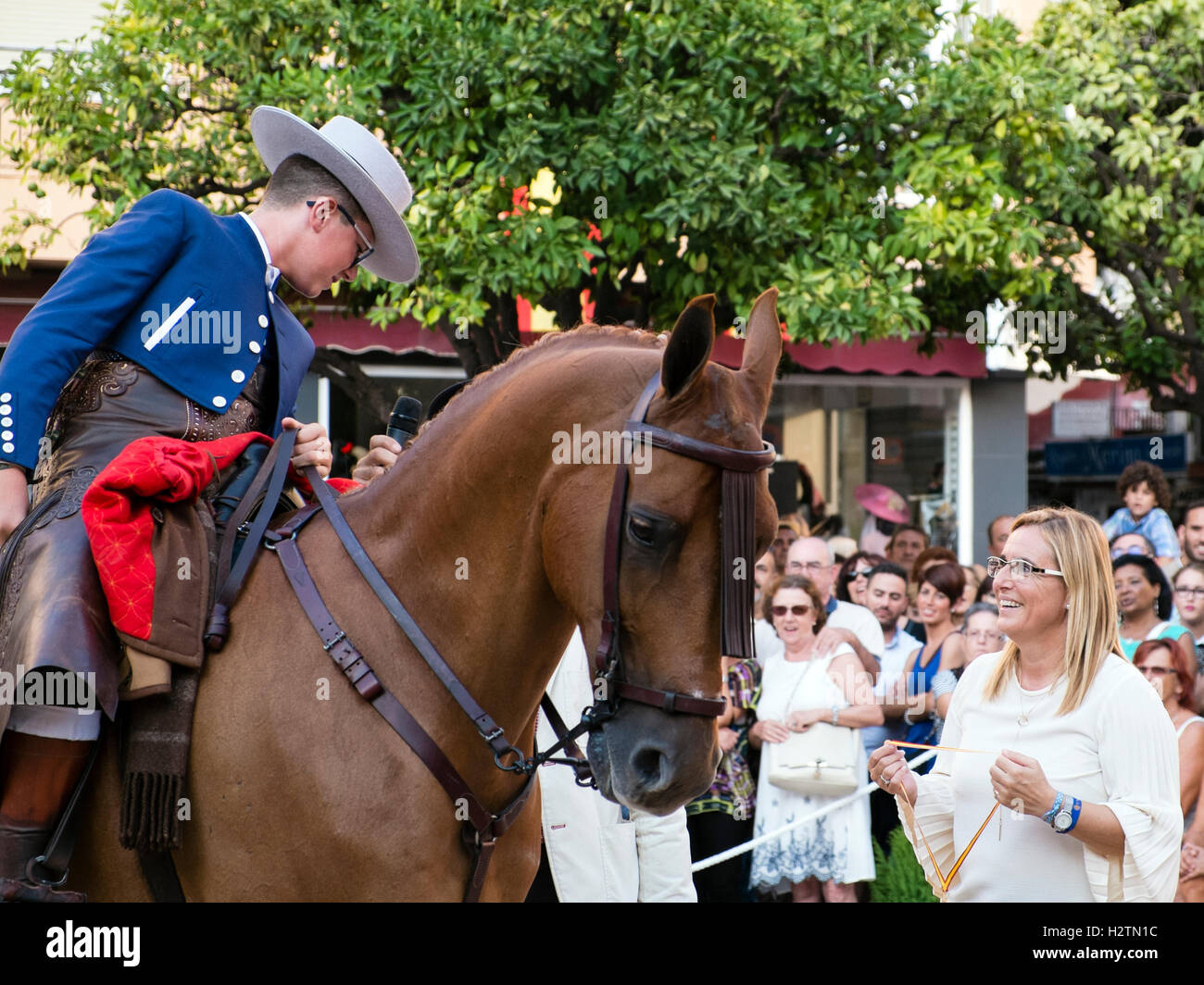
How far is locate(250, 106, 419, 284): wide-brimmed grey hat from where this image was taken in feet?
10.7

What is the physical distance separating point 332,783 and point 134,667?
1.50ft

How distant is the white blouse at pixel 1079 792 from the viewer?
3516 mm

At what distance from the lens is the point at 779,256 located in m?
9.46

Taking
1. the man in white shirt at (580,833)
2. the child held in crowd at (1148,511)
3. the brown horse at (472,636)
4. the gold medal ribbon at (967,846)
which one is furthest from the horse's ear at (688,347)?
the child held in crowd at (1148,511)

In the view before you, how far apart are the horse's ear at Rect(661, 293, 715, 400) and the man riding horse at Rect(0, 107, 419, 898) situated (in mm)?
1008

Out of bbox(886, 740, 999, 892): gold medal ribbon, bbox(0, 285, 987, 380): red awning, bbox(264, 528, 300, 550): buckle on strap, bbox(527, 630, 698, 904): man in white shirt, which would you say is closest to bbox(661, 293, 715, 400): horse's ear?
bbox(264, 528, 300, 550): buckle on strap

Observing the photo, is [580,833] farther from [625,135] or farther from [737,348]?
[737,348]

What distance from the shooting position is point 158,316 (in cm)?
296

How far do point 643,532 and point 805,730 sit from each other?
15.0ft

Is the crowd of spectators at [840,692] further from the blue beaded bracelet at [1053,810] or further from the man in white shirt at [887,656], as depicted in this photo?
the blue beaded bracelet at [1053,810]

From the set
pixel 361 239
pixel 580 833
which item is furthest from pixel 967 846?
pixel 361 239

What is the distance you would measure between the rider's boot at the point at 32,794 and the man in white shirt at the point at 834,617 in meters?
4.96
